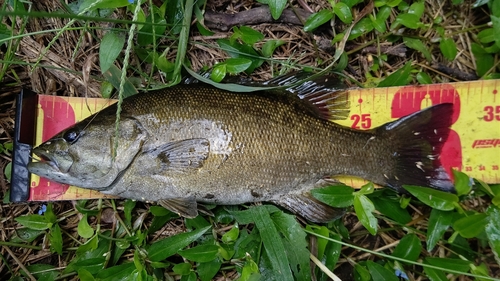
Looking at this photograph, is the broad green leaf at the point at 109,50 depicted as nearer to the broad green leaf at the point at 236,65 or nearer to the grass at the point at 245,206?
the grass at the point at 245,206

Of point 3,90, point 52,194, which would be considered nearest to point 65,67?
point 3,90

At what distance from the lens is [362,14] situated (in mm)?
2877

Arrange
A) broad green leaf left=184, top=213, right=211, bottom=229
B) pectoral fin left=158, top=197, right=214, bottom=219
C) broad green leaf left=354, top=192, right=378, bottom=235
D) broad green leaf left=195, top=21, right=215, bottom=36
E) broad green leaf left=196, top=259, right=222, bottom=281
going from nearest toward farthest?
1. broad green leaf left=354, top=192, right=378, bottom=235
2. pectoral fin left=158, top=197, right=214, bottom=219
3. broad green leaf left=196, top=259, right=222, bottom=281
4. broad green leaf left=184, top=213, right=211, bottom=229
5. broad green leaf left=195, top=21, right=215, bottom=36

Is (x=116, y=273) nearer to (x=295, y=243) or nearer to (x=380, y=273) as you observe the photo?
(x=295, y=243)

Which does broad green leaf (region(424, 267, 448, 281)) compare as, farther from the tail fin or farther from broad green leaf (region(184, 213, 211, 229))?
broad green leaf (region(184, 213, 211, 229))

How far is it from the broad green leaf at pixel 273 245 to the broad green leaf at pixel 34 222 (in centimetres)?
150

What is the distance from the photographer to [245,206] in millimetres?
2834

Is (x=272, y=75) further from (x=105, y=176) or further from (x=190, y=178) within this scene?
(x=105, y=176)

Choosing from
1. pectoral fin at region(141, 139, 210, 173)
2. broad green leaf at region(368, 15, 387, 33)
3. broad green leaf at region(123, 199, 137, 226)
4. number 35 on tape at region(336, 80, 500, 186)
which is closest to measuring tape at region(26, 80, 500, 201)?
number 35 on tape at region(336, 80, 500, 186)

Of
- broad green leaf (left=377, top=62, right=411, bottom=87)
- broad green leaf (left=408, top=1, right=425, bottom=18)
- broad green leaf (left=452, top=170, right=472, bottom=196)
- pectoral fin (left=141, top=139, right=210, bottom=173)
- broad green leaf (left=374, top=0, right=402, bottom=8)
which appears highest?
broad green leaf (left=374, top=0, right=402, bottom=8)

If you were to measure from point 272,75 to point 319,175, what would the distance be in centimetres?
83

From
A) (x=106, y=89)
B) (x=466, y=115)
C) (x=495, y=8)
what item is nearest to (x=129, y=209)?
(x=106, y=89)

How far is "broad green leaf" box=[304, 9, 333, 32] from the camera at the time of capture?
9.21 feet

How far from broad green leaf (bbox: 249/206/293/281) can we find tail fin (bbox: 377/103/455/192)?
0.85 meters
